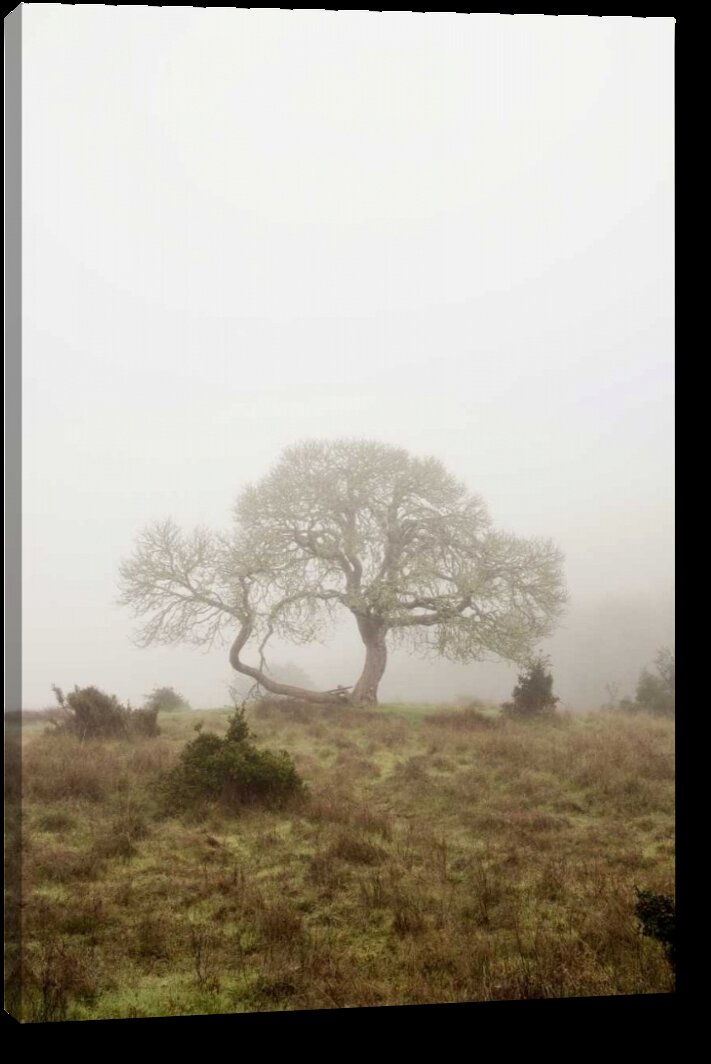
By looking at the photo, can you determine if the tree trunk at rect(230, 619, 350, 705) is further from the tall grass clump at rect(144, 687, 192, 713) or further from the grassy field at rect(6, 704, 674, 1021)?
the grassy field at rect(6, 704, 674, 1021)

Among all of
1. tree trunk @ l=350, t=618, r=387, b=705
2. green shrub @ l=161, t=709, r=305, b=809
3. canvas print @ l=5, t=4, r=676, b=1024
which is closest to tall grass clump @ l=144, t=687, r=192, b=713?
canvas print @ l=5, t=4, r=676, b=1024

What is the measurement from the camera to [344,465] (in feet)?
46.6

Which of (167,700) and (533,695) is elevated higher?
(533,695)

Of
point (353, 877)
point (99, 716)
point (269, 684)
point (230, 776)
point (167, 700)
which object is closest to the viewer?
point (353, 877)

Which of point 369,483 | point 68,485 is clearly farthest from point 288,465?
point 68,485

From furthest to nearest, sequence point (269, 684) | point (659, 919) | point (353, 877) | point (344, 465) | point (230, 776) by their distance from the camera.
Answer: point (344, 465), point (269, 684), point (230, 776), point (353, 877), point (659, 919)

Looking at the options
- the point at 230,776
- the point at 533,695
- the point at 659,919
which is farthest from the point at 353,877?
the point at 533,695

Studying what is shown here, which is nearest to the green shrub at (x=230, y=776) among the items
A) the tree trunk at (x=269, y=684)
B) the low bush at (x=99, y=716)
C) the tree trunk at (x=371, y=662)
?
the low bush at (x=99, y=716)

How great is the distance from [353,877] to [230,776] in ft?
7.27

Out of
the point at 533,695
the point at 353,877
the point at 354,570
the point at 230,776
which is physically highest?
the point at 354,570

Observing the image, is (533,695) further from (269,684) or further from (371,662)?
(269,684)

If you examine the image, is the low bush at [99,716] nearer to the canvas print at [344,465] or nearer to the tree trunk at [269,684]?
the canvas print at [344,465]

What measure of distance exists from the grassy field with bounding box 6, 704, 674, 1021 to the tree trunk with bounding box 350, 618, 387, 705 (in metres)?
1.83

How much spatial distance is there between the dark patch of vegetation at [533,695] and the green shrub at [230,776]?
4.98 metres
